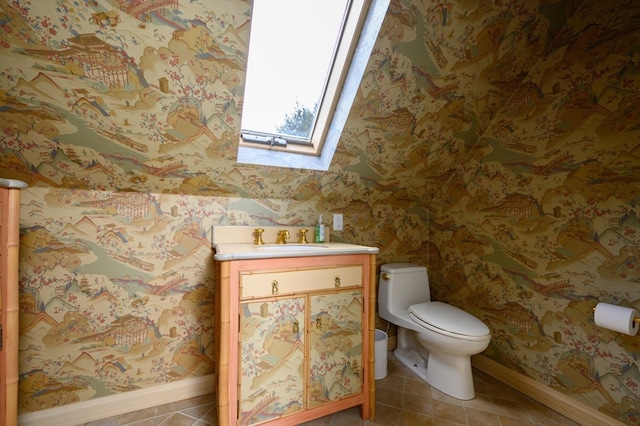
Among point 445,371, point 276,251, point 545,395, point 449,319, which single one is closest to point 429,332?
point 449,319

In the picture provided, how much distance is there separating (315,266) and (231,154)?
2.61 feet

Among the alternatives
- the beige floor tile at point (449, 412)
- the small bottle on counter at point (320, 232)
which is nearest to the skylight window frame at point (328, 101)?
the small bottle on counter at point (320, 232)

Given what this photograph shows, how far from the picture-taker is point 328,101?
1684mm

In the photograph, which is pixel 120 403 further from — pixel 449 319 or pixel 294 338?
pixel 449 319

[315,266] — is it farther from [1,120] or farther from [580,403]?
[580,403]

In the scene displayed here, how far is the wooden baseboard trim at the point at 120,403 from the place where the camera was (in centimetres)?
138

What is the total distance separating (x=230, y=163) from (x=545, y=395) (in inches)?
92.5

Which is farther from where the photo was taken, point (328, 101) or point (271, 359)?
point (328, 101)

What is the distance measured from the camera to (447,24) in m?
1.35

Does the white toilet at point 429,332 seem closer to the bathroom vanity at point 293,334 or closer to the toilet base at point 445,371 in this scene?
the toilet base at point 445,371

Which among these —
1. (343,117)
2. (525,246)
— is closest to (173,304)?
(343,117)

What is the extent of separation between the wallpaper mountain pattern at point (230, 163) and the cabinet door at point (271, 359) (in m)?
0.58

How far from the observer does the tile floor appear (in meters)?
1.47

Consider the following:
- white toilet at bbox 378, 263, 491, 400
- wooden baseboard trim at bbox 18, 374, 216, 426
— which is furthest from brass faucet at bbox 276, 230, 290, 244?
wooden baseboard trim at bbox 18, 374, 216, 426
